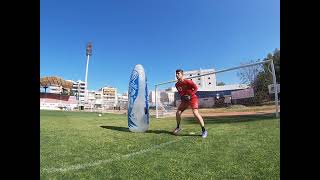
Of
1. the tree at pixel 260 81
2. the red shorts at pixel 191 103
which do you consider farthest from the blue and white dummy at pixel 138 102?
the tree at pixel 260 81

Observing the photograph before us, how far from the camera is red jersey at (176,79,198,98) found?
21.7 ft

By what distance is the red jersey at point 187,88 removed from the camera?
21.7ft

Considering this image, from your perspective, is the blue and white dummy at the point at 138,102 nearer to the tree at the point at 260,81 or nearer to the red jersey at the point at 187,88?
the red jersey at the point at 187,88

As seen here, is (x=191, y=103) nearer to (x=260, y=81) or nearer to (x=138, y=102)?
(x=138, y=102)

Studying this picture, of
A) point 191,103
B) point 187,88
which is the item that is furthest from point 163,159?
point 187,88

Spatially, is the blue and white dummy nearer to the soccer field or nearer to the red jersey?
the red jersey

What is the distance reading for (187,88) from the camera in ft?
21.9

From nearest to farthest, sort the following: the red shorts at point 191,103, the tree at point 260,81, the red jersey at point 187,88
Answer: the red shorts at point 191,103 < the red jersey at point 187,88 < the tree at point 260,81

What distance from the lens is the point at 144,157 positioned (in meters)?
3.87

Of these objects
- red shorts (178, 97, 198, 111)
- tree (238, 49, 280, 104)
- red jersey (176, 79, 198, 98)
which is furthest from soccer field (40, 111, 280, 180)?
tree (238, 49, 280, 104)
